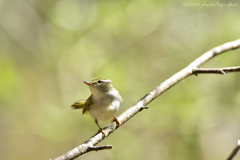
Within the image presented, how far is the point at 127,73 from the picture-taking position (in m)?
6.85

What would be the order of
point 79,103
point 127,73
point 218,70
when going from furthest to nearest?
1. point 127,73
2. point 79,103
3. point 218,70

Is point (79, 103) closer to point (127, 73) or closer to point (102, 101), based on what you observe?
point (102, 101)

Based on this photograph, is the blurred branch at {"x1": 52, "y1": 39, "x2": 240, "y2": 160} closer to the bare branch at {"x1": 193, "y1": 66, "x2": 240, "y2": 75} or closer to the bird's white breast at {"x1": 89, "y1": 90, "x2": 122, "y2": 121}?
the bare branch at {"x1": 193, "y1": 66, "x2": 240, "y2": 75}

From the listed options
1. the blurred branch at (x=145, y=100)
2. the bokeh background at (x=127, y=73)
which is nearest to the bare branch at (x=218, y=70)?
the blurred branch at (x=145, y=100)

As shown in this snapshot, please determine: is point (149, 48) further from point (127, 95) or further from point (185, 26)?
point (127, 95)

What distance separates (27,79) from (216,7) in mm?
7295

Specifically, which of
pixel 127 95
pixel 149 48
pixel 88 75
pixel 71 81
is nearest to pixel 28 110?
pixel 71 81

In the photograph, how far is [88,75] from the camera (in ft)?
22.2

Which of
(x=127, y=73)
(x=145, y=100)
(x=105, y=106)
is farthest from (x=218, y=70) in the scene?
(x=127, y=73)

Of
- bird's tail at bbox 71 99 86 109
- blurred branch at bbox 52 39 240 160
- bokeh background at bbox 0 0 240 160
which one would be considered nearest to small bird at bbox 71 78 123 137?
bird's tail at bbox 71 99 86 109

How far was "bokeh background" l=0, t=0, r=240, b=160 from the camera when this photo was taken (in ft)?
21.0

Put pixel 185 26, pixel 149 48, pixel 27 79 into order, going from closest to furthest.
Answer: pixel 185 26 → pixel 149 48 → pixel 27 79

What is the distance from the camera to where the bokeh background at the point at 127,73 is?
21.0 ft

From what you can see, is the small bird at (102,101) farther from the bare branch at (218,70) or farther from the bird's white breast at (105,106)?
the bare branch at (218,70)
